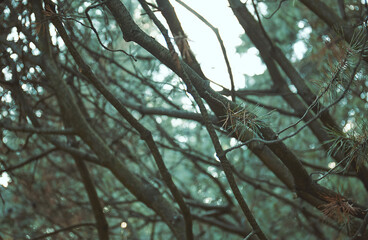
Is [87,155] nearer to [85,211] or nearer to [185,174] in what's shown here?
[85,211]

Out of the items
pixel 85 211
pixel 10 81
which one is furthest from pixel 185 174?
pixel 10 81

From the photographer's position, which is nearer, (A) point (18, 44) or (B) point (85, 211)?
(A) point (18, 44)

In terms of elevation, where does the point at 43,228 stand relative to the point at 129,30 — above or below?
above

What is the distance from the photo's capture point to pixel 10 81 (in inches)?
74.1

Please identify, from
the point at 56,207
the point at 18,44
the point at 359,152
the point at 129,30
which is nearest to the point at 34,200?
the point at 56,207

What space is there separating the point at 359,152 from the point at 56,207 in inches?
97.1

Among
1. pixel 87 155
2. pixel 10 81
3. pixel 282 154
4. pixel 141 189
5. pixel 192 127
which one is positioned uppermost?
pixel 192 127

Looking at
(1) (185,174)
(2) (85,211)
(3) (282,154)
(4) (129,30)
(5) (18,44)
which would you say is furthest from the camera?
(1) (185,174)

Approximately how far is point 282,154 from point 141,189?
2.75ft

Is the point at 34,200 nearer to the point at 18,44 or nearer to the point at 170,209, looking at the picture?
the point at 170,209

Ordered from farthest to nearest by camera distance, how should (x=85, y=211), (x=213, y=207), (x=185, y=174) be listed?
(x=185, y=174)
(x=85, y=211)
(x=213, y=207)

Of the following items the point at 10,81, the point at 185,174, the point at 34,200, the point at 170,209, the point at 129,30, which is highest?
the point at 185,174

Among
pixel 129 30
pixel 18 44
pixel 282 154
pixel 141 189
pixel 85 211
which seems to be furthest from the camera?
pixel 85 211

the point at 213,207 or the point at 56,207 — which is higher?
the point at 56,207
